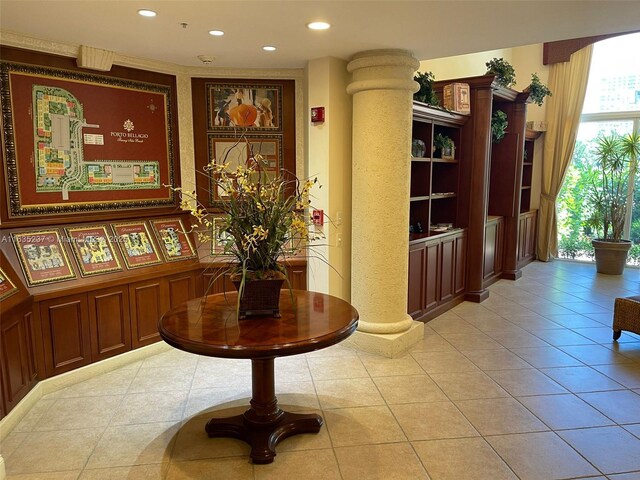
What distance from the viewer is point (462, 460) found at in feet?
8.48

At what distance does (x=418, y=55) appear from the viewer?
393 centimetres

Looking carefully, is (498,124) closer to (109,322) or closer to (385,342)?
(385,342)

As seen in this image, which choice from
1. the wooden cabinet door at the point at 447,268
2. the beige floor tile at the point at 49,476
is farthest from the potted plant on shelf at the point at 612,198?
the beige floor tile at the point at 49,476

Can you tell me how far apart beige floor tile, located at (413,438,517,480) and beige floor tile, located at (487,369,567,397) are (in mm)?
830

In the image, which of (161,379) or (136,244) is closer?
(161,379)

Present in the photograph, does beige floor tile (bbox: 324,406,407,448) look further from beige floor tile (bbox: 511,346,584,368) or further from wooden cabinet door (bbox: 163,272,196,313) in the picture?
wooden cabinet door (bbox: 163,272,196,313)

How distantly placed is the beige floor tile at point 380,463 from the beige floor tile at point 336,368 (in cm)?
96

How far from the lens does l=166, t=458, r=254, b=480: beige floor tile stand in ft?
8.02

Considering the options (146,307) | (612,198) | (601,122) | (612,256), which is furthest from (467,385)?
(601,122)

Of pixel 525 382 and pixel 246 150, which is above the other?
pixel 246 150

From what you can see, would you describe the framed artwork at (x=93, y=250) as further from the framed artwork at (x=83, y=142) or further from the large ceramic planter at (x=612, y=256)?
the large ceramic planter at (x=612, y=256)

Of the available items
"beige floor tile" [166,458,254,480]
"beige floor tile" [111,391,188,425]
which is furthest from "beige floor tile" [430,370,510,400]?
"beige floor tile" [111,391,188,425]

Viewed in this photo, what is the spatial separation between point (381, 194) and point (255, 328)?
192 centimetres

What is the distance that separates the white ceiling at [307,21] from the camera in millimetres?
2691
